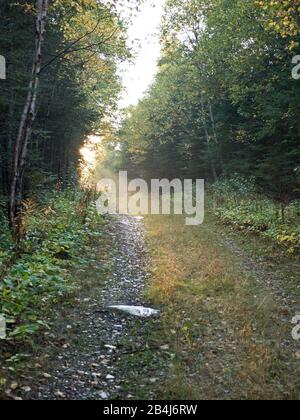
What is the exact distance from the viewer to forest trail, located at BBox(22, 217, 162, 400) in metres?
5.39

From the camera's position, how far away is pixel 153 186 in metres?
44.1

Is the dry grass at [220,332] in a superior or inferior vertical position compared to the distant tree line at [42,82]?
inferior

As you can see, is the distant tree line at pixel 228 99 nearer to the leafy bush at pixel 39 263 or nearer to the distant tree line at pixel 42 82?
the distant tree line at pixel 42 82

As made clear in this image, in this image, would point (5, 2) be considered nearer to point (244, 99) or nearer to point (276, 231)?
point (276, 231)

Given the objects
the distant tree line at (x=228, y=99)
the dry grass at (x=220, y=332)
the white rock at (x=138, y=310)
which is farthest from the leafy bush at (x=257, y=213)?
the white rock at (x=138, y=310)

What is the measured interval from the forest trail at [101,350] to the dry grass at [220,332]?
1.56ft

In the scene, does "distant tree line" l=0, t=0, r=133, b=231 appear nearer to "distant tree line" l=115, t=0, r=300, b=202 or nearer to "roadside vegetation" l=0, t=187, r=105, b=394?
"roadside vegetation" l=0, t=187, r=105, b=394

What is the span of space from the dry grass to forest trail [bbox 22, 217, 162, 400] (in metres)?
0.47

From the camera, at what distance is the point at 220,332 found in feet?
24.0

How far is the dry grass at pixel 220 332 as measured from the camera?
18.5ft

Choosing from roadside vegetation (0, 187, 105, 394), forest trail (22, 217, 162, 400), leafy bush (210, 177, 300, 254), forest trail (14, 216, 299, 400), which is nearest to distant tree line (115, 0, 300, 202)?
leafy bush (210, 177, 300, 254)

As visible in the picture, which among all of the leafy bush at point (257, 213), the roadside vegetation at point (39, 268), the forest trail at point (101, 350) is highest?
the leafy bush at point (257, 213)

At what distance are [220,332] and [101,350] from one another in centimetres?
225

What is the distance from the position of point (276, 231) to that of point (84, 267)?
7.06 metres
